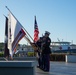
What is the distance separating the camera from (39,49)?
1337 cm

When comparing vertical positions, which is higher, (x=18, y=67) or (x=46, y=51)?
(x=46, y=51)

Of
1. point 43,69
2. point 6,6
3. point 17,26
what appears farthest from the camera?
point 43,69

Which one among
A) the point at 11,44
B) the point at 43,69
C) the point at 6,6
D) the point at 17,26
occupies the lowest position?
the point at 43,69

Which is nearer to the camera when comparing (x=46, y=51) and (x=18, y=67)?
(x=18, y=67)

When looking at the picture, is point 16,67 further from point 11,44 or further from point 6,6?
point 6,6

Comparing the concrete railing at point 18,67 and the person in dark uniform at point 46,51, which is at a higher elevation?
the person in dark uniform at point 46,51

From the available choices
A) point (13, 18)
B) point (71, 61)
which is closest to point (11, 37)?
point (13, 18)

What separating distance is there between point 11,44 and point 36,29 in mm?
7443

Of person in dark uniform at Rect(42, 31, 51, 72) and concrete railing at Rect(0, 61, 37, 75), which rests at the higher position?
person in dark uniform at Rect(42, 31, 51, 72)

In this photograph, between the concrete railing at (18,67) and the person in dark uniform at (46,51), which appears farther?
the person in dark uniform at (46,51)

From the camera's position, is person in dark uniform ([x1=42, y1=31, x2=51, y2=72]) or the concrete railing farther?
person in dark uniform ([x1=42, y1=31, x2=51, y2=72])

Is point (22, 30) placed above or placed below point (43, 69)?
above

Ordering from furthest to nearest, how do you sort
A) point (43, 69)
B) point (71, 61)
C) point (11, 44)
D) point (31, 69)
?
1. point (71, 61)
2. point (43, 69)
3. point (11, 44)
4. point (31, 69)

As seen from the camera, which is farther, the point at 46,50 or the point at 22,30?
the point at 46,50
